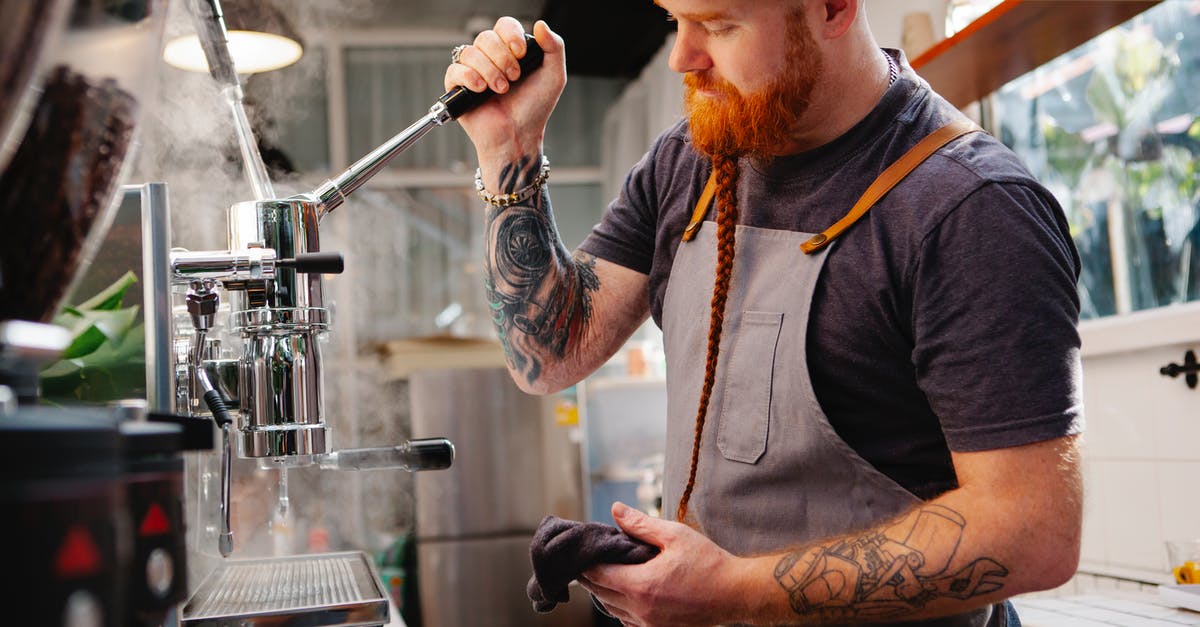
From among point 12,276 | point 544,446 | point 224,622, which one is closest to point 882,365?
point 224,622

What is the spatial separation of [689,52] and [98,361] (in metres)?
0.65

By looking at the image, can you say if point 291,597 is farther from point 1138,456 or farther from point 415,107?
point 415,107

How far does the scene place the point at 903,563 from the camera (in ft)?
2.91

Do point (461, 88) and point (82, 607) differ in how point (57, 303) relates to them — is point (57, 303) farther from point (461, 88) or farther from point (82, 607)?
point (461, 88)

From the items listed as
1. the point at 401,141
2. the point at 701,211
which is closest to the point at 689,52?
the point at 701,211

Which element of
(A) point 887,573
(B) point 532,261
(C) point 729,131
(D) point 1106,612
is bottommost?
(D) point 1106,612

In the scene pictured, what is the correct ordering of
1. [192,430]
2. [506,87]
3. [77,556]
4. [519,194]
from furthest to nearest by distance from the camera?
[519,194] < [506,87] < [192,430] < [77,556]

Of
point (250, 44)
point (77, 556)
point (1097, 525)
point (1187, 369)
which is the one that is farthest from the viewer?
point (250, 44)

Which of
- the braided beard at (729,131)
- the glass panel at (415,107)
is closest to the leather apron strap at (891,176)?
the braided beard at (729,131)

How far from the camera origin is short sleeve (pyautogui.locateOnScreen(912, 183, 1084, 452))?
2.78ft

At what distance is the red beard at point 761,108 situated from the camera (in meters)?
1.00

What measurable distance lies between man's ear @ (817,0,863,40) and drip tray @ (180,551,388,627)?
0.71 metres

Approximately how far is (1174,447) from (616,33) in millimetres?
3685

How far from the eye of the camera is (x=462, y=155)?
539 cm
